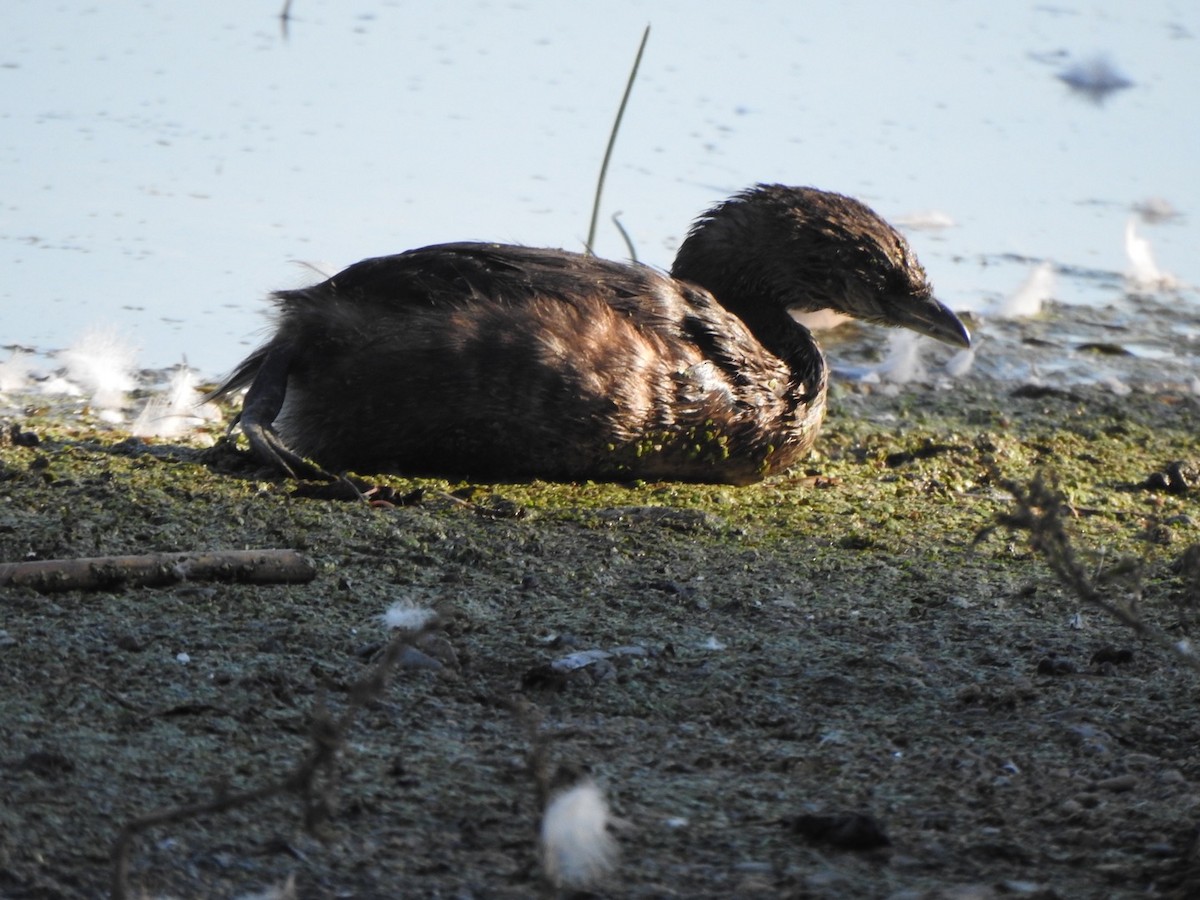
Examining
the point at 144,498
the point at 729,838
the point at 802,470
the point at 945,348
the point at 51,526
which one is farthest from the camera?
the point at 945,348

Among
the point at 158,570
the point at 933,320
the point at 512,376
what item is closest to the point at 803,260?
the point at 933,320

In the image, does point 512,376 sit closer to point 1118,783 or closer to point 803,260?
point 803,260

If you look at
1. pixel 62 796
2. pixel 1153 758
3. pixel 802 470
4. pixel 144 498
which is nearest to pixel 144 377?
pixel 144 498

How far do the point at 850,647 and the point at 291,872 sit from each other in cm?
163

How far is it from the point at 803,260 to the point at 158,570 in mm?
3227

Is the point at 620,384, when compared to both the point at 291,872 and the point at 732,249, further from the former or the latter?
the point at 291,872

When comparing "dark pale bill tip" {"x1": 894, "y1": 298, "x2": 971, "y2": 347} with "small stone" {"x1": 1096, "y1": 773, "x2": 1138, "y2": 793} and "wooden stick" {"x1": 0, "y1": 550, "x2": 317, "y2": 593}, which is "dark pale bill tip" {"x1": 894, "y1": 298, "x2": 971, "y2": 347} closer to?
"wooden stick" {"x1": 0, "y1": 550, "x2": 317, "y2": 593}

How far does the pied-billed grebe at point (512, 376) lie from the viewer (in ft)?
16.0

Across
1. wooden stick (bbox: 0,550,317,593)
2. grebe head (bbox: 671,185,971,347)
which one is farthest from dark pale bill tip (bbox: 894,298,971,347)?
wooden stick (bbox: 0,550,317,593)

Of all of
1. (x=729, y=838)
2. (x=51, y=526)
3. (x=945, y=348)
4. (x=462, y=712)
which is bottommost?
(x=945, y=348)

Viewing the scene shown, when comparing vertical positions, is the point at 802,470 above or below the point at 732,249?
below

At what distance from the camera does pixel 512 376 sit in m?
Answer: 4.93

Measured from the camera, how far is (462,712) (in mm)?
3086

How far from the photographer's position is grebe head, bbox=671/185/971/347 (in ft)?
20.3
